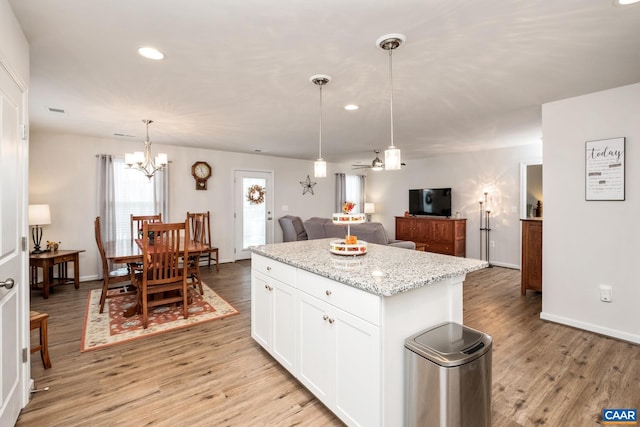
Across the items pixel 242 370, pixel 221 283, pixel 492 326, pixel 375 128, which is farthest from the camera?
pixel 221 283

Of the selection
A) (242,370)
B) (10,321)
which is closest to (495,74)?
(242,370)

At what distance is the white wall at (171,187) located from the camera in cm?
467

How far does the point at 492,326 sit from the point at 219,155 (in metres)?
5.49

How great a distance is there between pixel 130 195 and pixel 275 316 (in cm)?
426

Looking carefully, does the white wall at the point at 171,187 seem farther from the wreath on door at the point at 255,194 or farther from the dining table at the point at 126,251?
the dining table at the point at 126,251

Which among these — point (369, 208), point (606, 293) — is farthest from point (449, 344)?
point (369, 208)

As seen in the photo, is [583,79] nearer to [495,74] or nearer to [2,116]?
[495,74]

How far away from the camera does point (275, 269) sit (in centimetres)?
238

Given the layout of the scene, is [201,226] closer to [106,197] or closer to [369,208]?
[106,197]

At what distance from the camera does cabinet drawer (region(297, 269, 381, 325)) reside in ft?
5.01

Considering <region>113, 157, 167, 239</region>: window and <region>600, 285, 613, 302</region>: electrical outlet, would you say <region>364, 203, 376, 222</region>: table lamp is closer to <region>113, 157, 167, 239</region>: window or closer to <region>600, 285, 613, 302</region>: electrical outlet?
<region>113, 157, 167, 239</region>: window

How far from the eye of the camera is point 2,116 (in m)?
1.51

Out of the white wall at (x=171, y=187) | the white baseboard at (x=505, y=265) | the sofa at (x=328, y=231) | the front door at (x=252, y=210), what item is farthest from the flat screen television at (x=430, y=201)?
the front door at (x=252, y=210)

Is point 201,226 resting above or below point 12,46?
below
